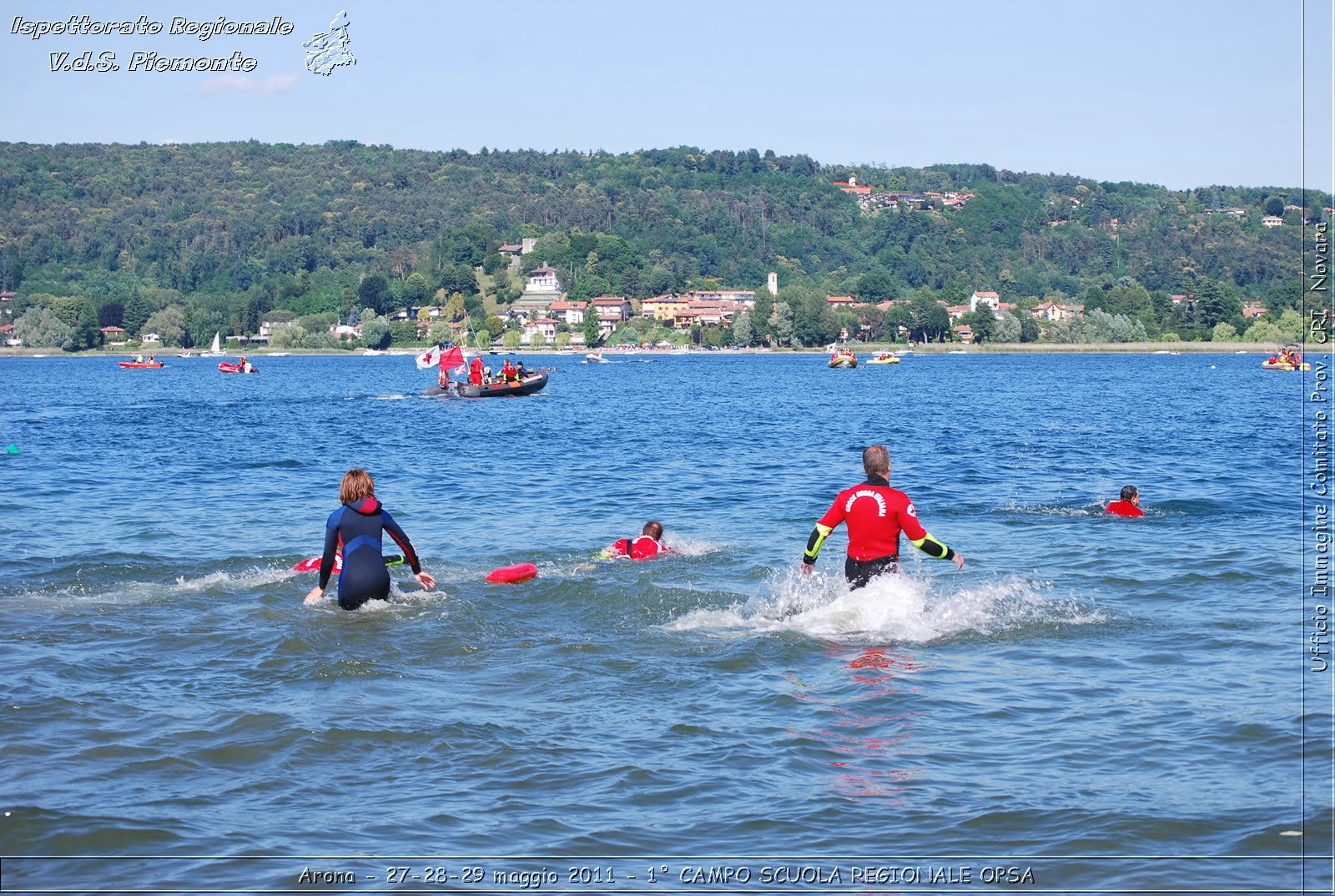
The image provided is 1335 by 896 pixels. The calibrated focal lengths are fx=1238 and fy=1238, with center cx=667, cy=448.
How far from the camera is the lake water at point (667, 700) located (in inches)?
291

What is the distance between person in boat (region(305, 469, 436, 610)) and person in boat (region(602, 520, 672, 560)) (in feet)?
13.7

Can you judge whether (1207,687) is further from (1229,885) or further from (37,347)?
(37,347)

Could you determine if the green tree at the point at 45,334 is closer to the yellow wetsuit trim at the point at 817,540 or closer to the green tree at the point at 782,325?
the green tree at the point at 782,325

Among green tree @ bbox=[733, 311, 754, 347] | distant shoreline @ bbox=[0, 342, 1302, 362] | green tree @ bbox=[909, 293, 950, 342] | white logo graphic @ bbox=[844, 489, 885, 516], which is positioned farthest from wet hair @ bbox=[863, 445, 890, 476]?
green tree @ bbox=[909, 293, 950, 342]

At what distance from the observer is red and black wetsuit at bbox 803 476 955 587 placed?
1191 cm

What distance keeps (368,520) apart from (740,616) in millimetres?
4066

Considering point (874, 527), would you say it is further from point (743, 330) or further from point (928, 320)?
point (928, 320)

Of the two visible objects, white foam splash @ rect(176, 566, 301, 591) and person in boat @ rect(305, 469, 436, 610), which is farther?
white foam splash @ rect(176, 566, 301, 591)

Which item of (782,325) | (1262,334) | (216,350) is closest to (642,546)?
(1262,334)

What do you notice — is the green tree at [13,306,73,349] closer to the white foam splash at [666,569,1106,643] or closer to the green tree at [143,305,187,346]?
the green tree at [143,305,187,346]

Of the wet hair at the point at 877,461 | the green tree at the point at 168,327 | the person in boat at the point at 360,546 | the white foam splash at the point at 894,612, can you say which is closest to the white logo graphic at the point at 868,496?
the wet hair at the point at 877,461

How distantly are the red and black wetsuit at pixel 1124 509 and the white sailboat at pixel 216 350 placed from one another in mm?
175411

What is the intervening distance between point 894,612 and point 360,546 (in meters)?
5.50

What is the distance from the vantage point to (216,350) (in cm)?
18350
